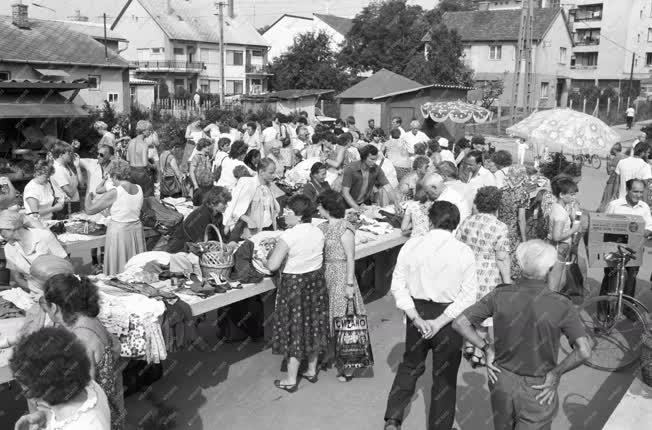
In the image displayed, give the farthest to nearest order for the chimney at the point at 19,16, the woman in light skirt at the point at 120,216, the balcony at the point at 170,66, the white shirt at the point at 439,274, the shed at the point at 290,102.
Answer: the balcony at the point at 170,66 → the shed at the point at 290,102 → the chimney at the point at 19,16 → the woman in light skirt at the point at 120,216 → the white shirt at the point at 439,274

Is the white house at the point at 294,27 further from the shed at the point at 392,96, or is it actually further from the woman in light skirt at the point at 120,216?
the woman in light skirt at the point at 120,216

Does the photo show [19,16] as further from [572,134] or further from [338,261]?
[338,261]

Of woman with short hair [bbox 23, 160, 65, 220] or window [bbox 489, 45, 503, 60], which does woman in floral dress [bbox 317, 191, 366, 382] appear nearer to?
woman with short hair [bbox 23, 160, 65, 220]

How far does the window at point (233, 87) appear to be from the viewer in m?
59.5

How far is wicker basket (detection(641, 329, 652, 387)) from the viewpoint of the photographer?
541cm

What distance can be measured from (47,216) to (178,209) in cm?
180

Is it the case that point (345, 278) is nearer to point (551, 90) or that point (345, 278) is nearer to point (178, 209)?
point (178, 209)

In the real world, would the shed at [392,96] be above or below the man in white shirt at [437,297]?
above

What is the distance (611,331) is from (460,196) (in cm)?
192

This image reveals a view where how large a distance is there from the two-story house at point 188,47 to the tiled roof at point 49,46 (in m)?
16.6

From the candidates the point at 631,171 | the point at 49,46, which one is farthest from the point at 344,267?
the point at 49,46

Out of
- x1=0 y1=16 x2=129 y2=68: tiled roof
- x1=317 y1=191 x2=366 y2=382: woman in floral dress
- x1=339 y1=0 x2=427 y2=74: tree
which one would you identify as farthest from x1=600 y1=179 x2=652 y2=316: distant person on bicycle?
x1=339 y1=0 x2=427 y2=74: tree

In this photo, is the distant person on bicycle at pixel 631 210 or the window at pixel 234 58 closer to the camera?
the distant person on bicycle at pixel 631 210

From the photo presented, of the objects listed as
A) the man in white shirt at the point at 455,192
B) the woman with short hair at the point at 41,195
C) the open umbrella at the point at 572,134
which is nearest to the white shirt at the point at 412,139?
the open umbrella at the point at 572,134
